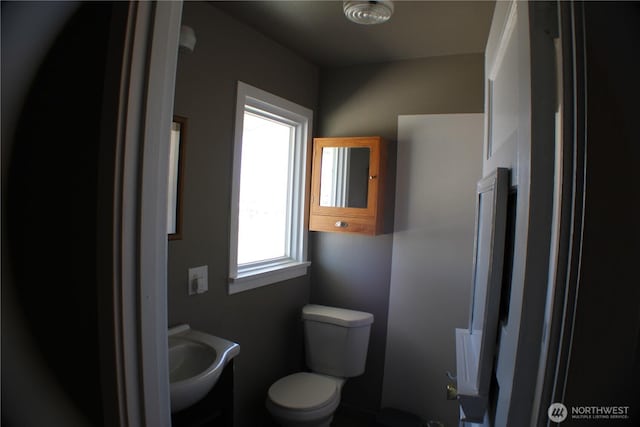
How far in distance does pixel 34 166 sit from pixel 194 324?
1480 millimetres

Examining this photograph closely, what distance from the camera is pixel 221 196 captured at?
1992 millimetres

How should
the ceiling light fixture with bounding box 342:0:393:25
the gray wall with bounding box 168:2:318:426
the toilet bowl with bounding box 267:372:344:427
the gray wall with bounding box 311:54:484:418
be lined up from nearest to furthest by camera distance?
1. the ceiling light fixture with bounding box 342:0:393:25
2. the gray wall with bounding box 168:2:318:426
3. the toilet bowl with bounding box 267:372:344:427
4. the gray wall with bounding box 311:54:484:418

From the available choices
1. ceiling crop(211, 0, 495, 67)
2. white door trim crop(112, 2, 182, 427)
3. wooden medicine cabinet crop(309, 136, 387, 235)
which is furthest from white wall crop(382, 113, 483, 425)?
white door trim crop(112, 2, 182, 427)

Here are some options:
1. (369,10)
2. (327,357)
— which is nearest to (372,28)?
(369,10)

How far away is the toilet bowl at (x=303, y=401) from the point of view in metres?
1.96

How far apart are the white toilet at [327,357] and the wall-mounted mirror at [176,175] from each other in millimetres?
1084

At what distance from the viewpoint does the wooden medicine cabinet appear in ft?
7.90

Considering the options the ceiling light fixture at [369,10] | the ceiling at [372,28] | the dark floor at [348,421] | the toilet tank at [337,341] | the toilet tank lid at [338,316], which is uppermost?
the ceiling at [372,28]

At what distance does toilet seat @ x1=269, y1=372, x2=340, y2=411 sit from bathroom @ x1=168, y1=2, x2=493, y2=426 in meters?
0.23

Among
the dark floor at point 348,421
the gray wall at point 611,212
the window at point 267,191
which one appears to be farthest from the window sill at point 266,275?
the gray wall at point 611,212

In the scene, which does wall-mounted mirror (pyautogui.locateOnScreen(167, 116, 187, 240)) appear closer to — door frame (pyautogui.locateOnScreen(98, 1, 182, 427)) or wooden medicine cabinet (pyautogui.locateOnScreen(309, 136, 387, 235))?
wooden medicine cabinet (pyautogui.locateOnScreen(309, 136, 387, 235))

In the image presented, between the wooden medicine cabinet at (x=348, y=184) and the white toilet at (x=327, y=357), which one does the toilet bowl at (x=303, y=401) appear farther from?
the wooden medicine cabinet at (x=348, y=184)

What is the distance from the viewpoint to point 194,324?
1867 millimetres

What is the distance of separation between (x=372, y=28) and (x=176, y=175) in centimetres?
131
